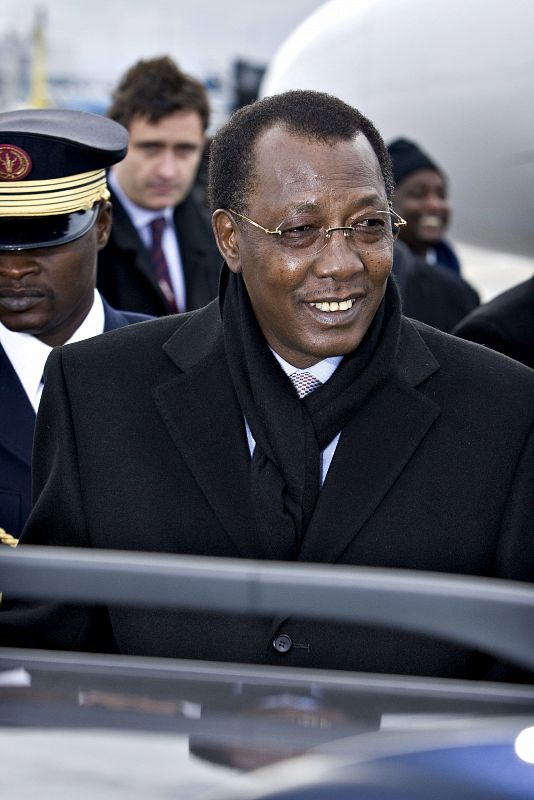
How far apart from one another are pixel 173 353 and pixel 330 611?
117 cm

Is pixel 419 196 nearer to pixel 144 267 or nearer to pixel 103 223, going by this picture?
pixel 144 267

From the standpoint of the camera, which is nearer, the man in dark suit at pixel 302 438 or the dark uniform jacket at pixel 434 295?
the man in dark suit at pixel 302 438

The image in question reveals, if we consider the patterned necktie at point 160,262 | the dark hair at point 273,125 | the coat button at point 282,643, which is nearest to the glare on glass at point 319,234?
the dark hair at point 273,125

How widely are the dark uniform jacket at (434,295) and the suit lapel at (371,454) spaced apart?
2.56 m

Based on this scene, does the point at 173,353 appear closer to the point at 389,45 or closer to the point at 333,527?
the point at 333,527

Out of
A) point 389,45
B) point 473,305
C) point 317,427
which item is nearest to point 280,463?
point 317,427

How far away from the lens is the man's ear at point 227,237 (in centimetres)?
251

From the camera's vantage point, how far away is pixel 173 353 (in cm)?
255

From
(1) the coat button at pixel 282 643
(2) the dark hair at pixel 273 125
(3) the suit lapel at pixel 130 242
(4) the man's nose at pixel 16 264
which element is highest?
(2) the dark hair at pixel 273 125

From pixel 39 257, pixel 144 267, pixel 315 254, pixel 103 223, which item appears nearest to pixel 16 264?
pixel 39 257

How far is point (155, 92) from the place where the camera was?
17.1 ft

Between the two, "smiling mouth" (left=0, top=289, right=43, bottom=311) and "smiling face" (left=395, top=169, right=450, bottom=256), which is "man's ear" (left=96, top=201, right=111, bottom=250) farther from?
"smiling face" (left=395, top=169, right=450, bottom=256)

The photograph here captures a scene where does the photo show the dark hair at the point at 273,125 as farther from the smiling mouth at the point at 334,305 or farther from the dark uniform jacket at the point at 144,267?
the dark uniform jacket at the point at 144,267

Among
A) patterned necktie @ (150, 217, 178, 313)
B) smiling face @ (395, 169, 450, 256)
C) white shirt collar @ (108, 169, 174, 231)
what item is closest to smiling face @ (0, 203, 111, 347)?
patterned necktie @ (150, 217, 178, 313)
